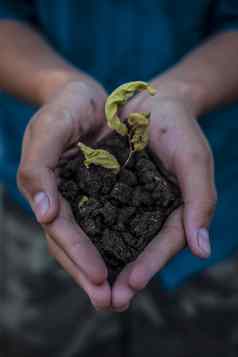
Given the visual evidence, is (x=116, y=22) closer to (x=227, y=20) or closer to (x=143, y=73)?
(x=143, y=73)

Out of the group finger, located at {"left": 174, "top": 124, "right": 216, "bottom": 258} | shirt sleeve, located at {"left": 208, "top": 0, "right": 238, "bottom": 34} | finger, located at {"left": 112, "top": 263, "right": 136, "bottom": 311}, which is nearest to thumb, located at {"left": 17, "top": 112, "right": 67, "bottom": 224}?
finger, located at {"left": 112, "top": 263, "right": 136, "bottom": 311}

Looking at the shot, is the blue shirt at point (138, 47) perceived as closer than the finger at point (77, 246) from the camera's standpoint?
No

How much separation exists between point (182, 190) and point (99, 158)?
0.29 meters

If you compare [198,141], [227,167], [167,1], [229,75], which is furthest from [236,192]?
[167,1]

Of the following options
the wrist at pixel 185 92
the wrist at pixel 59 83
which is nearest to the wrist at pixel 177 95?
the wrist at pixel 185 92

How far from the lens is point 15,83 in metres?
2.22

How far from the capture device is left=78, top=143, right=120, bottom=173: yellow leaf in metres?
1.74

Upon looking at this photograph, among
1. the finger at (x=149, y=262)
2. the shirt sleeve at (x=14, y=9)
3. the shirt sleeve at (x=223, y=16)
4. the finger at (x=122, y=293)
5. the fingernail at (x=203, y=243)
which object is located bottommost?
the finger at (x=122, y=293)

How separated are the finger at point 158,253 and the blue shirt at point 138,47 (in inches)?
28.0

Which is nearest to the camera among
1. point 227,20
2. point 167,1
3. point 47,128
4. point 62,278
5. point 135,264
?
point 135,264

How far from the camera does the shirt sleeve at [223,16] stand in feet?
7.23

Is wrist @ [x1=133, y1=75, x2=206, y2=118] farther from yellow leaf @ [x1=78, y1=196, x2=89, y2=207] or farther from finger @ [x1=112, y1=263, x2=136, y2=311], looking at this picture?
finger @ [x1=112, y1=263, x2=136, y2=311]

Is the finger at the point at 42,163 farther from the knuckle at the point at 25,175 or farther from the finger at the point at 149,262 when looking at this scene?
the finger at the point at 149,262

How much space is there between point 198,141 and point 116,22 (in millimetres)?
700
